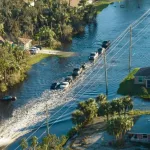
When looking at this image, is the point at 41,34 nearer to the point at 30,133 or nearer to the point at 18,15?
the point at 18,15

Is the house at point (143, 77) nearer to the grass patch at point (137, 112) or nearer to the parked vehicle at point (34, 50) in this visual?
the grass patch at point (137, 112)

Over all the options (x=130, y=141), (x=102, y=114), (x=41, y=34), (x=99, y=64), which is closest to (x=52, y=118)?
(x=102, y=114)

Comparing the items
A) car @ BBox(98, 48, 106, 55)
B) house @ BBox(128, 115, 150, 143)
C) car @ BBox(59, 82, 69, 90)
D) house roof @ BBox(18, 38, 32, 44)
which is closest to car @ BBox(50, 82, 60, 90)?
car @ BBox(59, 82, 69, 90)

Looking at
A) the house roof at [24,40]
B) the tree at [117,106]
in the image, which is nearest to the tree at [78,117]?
the tree at [117,106]

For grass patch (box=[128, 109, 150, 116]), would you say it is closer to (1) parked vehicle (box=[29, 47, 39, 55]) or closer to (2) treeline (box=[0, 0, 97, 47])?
(1) parked vehicle (box=[29, 47, 39, 55])

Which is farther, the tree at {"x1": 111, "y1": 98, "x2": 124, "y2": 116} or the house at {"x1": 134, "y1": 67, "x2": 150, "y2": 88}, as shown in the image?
the house at {"x1": 134, "y1": 67, "x2": 150, "y2": 88}
